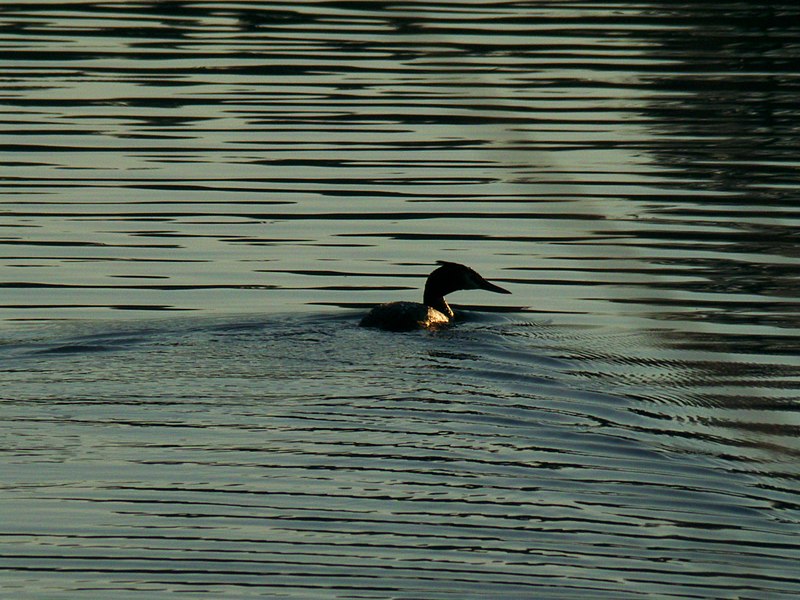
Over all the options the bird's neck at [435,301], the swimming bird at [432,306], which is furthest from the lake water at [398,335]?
the bird's neck at [435,301]

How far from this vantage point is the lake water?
565cm

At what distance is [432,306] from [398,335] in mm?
841

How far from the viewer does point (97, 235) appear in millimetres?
12625

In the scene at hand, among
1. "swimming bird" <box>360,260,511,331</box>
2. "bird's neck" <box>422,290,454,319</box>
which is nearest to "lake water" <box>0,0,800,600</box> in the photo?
"swimming bird" <box>360,260,511,331</box>

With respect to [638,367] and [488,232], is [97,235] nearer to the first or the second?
[488,232]

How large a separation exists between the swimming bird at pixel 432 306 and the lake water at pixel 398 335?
0.13m

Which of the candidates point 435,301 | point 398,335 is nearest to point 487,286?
point 435,301

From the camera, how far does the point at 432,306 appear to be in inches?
435

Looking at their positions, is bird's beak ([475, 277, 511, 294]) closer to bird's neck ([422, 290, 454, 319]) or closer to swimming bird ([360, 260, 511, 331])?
swimming bird ([360, 260, 511, 331])

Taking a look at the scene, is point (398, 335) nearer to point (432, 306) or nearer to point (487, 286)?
point (432, 306)

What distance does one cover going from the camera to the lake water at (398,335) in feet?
18.5

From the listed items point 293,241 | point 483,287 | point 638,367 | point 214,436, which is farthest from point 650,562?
point 293,241

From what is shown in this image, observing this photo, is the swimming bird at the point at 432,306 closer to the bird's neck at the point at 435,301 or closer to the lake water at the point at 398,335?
the bird's neck at the point at 435,301

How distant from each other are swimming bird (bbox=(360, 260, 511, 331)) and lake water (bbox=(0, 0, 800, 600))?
0.13 metres
